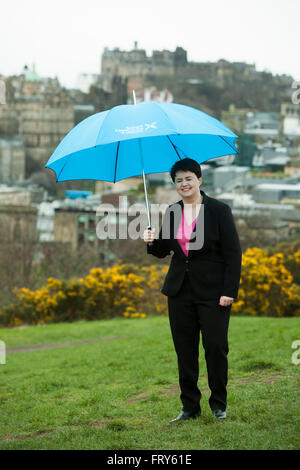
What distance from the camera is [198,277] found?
463cm

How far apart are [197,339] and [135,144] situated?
149 cm

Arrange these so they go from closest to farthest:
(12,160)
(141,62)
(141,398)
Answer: (141,398), (12,160), (141,62)

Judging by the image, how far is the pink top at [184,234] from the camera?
4.68 m

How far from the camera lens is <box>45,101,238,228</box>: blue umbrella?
4.76m

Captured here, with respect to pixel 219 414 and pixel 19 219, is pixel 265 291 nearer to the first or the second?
pixel 219 414

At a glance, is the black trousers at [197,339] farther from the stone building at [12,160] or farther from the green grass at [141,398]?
the stone building at [12,160]

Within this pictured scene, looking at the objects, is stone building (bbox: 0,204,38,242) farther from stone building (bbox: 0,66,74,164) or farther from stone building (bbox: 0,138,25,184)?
stone building (bbox: 0,66,74,164)

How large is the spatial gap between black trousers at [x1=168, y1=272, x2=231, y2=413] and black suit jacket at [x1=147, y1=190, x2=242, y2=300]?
0.19 feet

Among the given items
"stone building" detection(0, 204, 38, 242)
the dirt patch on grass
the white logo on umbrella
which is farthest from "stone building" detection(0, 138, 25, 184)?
the white logo on umbrella

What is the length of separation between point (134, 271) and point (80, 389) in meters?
12.5

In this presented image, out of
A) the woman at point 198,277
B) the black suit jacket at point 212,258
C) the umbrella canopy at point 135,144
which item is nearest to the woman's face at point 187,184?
the woman at point 198,277

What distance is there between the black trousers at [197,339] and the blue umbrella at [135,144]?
57cm

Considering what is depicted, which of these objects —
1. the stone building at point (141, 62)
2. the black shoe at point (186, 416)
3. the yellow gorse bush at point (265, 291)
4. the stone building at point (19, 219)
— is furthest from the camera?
the stone building at point (141, 62)

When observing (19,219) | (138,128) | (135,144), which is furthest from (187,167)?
(19,219)
